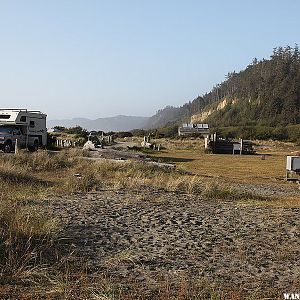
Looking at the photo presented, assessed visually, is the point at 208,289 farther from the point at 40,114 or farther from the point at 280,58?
the point at 280,58

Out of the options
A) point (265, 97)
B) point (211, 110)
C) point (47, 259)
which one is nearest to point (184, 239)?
point (47, 259)

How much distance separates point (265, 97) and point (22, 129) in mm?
97564

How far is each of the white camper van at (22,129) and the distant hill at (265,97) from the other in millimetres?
76751

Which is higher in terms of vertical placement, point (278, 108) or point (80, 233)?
point (278, 108)

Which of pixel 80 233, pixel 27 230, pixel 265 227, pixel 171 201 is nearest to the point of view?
pixel 27 230

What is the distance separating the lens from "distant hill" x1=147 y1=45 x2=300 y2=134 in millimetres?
116438

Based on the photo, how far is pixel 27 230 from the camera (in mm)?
7910

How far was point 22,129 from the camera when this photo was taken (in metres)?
35.3

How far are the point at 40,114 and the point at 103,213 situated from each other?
2710 cm

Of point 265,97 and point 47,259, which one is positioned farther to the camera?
point 265,97

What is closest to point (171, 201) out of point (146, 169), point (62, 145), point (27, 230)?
point (27, 230)

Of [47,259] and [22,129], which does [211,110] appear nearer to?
[22,129]

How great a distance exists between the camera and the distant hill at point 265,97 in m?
116

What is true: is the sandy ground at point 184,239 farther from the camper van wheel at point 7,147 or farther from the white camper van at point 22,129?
the white camper van at point 22,129
